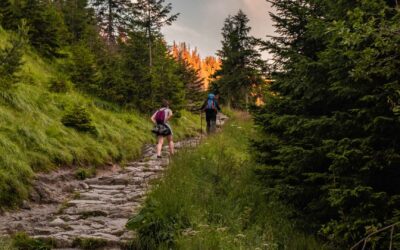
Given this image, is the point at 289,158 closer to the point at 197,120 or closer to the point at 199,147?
the point at 199,147

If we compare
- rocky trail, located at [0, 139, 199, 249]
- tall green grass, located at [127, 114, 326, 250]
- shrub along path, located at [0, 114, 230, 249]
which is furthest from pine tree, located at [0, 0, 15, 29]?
tall green grass, located at [127, 114, 326, 250]

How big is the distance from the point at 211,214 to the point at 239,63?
30.9 meters

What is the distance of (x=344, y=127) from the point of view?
5848mm

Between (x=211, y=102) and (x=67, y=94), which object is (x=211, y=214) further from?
(x=67, y=94)

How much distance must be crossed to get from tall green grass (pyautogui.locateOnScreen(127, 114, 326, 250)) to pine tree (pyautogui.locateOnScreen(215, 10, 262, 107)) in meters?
26.4

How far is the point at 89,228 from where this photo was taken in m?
6.83

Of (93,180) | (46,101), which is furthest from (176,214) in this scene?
(46,101)

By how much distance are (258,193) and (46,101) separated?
9.46 m

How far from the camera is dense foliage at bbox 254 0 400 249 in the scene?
5.03 meters

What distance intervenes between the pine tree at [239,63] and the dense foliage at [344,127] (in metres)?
26.9

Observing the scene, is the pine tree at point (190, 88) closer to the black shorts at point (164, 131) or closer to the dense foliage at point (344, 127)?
the black shorts at point (164, 131)

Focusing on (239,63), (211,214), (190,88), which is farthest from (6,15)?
(190,88)

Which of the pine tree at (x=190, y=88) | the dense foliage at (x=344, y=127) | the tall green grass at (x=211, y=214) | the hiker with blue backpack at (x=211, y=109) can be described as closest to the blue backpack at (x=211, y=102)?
the hiker with blue backpack at (x=211, y=109)

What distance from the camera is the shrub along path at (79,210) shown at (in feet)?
20.6
